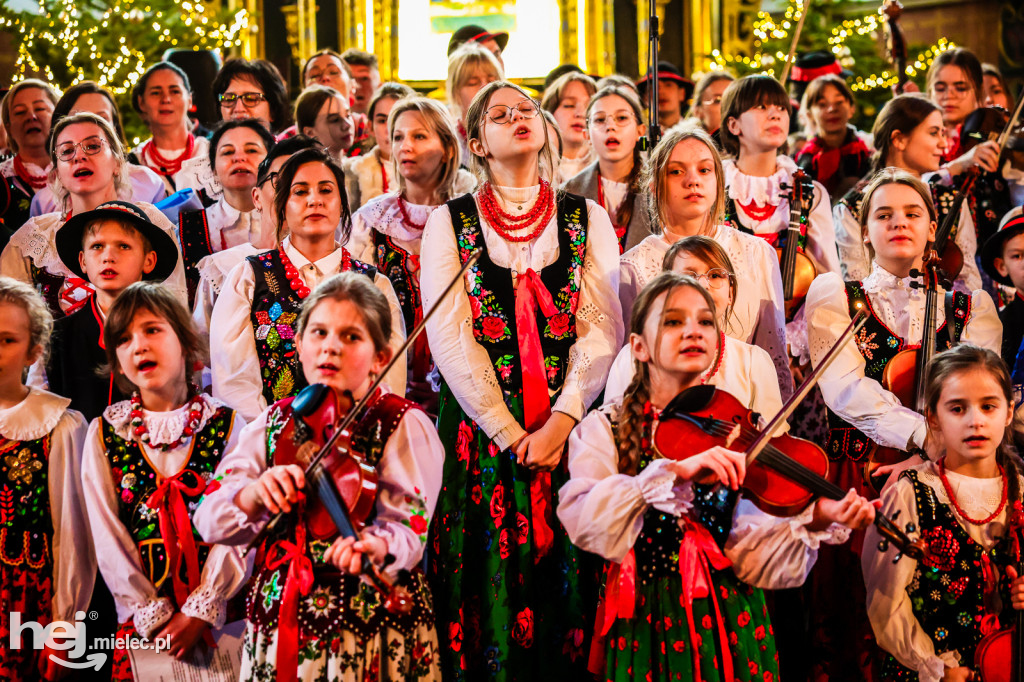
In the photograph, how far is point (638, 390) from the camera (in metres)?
2.52

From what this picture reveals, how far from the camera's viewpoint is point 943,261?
343 centimetres

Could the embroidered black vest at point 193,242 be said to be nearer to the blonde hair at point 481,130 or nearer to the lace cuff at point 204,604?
the blonde hair at point 481,130

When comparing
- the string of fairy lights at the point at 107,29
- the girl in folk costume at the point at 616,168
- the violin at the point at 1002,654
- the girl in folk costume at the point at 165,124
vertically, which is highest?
the string of fairy lights at the point at 107,29

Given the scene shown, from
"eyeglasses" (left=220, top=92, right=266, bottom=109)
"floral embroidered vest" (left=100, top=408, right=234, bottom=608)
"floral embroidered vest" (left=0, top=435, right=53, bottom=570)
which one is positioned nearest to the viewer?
"floral embroidered vest" (left=100, top=408, right=234, bottom=608)

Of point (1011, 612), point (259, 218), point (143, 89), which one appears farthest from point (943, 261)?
point (143, 89)

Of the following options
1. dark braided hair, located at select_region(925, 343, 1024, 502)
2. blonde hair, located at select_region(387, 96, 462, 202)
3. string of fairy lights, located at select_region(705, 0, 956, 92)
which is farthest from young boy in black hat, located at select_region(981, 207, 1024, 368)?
string of fairy lights, located at select_region(705, 0, 956, 92)

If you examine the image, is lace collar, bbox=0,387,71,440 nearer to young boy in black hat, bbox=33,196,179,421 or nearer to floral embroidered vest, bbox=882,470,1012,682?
young boy in black hat, bbox=33,196,179,421

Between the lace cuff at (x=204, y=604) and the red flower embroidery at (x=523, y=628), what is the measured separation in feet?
2.38

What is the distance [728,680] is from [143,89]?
11.5 ft

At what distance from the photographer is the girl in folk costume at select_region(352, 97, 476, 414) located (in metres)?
3.49

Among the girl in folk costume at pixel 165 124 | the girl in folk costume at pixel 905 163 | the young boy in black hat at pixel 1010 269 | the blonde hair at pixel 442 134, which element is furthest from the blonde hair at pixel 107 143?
the young boy in black hat at pixel 1010 269

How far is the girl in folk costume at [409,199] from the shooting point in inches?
137

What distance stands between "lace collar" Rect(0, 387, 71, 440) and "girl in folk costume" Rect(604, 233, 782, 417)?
1.38 meters

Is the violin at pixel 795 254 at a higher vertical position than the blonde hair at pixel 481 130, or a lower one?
lower
